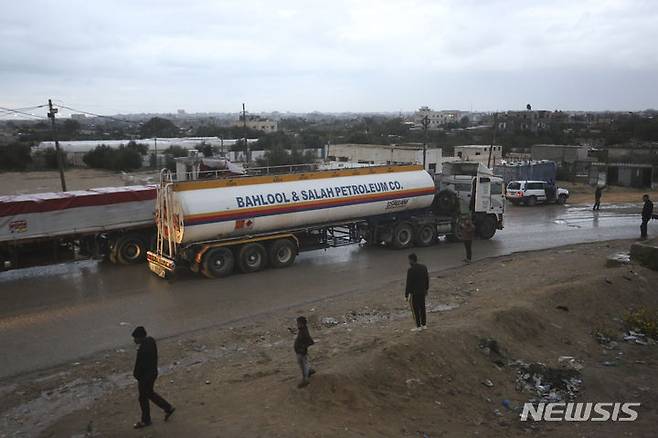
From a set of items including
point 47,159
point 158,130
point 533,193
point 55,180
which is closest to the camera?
point 533,193

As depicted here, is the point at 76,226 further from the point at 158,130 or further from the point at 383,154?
the point at 158,130

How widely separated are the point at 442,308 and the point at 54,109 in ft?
79.3

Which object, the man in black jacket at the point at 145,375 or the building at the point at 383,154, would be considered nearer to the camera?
the man in black jacket at the point at 145,375

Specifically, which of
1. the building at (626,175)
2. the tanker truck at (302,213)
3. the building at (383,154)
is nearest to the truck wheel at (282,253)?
the tanker truck at (302,213)

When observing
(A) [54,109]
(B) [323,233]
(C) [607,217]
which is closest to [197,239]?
(B) [323,233]

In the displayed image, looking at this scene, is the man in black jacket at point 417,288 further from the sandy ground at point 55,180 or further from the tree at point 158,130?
the tree at point 158,130

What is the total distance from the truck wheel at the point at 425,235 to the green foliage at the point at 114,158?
148 feet

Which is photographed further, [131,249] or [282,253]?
[131,249]

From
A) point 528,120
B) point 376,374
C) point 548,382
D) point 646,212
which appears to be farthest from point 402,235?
point 528,120

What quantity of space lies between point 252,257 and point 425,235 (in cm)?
708

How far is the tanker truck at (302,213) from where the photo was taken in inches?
647

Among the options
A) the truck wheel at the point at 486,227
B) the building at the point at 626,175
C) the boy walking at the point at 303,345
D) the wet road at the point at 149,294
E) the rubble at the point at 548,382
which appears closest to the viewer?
the boy walking at the point at 303,345

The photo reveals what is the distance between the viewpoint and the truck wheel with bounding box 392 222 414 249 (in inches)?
817

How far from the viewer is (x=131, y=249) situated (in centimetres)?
1856
